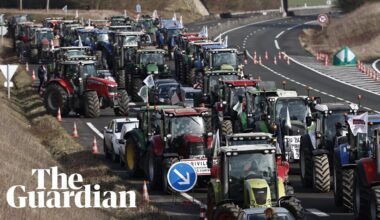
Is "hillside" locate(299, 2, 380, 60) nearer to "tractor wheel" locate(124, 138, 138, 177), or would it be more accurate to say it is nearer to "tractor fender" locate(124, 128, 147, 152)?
"tractor wheel" locate(124, 138, 138, 177)

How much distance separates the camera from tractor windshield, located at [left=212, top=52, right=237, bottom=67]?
5800cm

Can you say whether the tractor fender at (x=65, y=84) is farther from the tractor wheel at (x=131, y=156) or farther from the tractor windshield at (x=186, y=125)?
the tractor windshield at (x=186, y=125)

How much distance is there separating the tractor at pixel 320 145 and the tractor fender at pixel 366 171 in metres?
4.63

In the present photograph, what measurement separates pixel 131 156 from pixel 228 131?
14.0 feet

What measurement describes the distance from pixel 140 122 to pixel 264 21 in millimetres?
98472

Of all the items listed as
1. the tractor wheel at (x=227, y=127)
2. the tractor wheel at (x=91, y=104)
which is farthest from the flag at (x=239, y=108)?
the tractor wheel at (x=91, y=104)

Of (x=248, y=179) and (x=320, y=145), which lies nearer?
(x=248, y=179)

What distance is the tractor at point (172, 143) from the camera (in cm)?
3061

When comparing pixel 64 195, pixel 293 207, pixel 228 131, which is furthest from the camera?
pixel 228 131

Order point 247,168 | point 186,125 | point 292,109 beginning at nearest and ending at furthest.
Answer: point 247,168 → point 186,125 → point 292,109

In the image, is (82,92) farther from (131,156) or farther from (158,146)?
(158,146)

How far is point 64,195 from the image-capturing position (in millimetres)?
27703

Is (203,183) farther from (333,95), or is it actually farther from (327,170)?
(333,95)

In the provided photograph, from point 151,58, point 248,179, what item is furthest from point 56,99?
point 248,179
